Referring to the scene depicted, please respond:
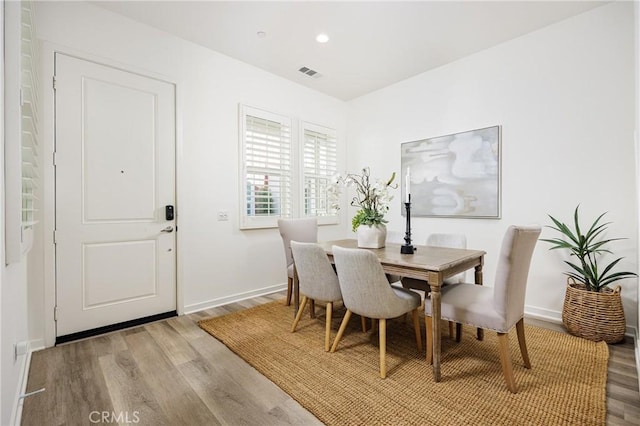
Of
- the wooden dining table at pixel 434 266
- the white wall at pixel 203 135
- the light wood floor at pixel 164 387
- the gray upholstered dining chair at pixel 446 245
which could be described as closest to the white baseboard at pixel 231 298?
the white wall at pixel 203 135

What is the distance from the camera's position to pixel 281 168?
398 cm

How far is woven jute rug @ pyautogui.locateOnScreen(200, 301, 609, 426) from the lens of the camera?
5.14 feet

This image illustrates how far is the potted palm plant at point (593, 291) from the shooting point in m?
2.35

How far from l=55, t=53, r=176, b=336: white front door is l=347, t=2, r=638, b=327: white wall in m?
3.13

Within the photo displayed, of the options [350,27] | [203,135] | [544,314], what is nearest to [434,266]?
[544,314]

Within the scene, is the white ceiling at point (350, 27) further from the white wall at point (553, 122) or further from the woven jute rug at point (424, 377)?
the woven jute rug at point (424, 377)

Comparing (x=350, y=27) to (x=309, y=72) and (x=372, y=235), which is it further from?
(x=372, y=235)

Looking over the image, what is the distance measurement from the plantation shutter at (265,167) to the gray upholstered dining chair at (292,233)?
63 cm

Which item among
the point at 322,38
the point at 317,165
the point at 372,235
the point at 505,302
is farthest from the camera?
the point at 317,165

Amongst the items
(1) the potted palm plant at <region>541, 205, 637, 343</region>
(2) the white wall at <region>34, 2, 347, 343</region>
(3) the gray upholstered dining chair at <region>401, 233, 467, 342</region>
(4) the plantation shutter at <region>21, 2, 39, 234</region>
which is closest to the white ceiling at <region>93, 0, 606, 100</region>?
(2) the white wall at <region>34, 2, 347, 343</region>

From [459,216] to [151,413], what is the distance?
11.0ft

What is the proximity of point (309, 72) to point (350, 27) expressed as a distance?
1.04 metres

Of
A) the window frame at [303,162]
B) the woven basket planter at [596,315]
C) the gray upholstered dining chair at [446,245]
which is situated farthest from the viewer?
the window frame at [303,162]

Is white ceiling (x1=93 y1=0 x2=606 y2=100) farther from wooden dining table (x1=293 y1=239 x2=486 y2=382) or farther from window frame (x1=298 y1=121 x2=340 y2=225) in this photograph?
wooden dining table (x1=293 y1=239 x2=486 y2=382)
